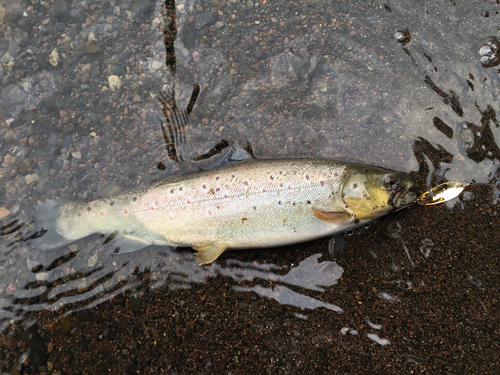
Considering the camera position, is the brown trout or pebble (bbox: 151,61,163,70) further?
pebble (bbox: 151,61,163,70)

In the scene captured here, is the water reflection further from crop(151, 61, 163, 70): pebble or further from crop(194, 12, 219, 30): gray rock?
crop(194, 12, 219, 30): gray rock

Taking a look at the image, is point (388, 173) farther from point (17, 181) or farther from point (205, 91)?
point (17, 181)

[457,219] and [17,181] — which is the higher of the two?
[17,181]

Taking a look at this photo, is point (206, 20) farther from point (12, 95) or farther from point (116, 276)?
point (116, 276)

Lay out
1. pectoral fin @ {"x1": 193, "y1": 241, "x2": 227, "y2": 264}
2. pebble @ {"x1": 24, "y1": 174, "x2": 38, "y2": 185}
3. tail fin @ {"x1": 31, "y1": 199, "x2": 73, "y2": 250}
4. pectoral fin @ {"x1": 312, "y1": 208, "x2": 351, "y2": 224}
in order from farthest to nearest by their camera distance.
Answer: pebble @ {"x1": 24, "y1": 174, "x2": 38, "y2": 185}
tail fin @ {"x1": 31, "y1": 199, "x2": 73, "y2": 250}
pectoral fin @ {"x1": 193, "y1": 241, "x2": 227, "y2": 264}
pectoral fin @ {"x1": 312, "y1": 208, "x2": 351, "y2": 224}

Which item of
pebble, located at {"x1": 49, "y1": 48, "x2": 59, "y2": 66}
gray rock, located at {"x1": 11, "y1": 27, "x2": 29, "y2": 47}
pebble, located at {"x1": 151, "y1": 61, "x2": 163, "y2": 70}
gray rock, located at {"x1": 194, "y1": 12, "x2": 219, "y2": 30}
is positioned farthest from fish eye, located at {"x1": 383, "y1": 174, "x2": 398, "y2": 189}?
gray rock, located at {"x1": 11, "y1": 27, "x2": 29, "y2": 47}

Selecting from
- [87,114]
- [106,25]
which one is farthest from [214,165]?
[106,25]

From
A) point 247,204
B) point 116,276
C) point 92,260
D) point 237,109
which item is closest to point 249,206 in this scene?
point 247,204
